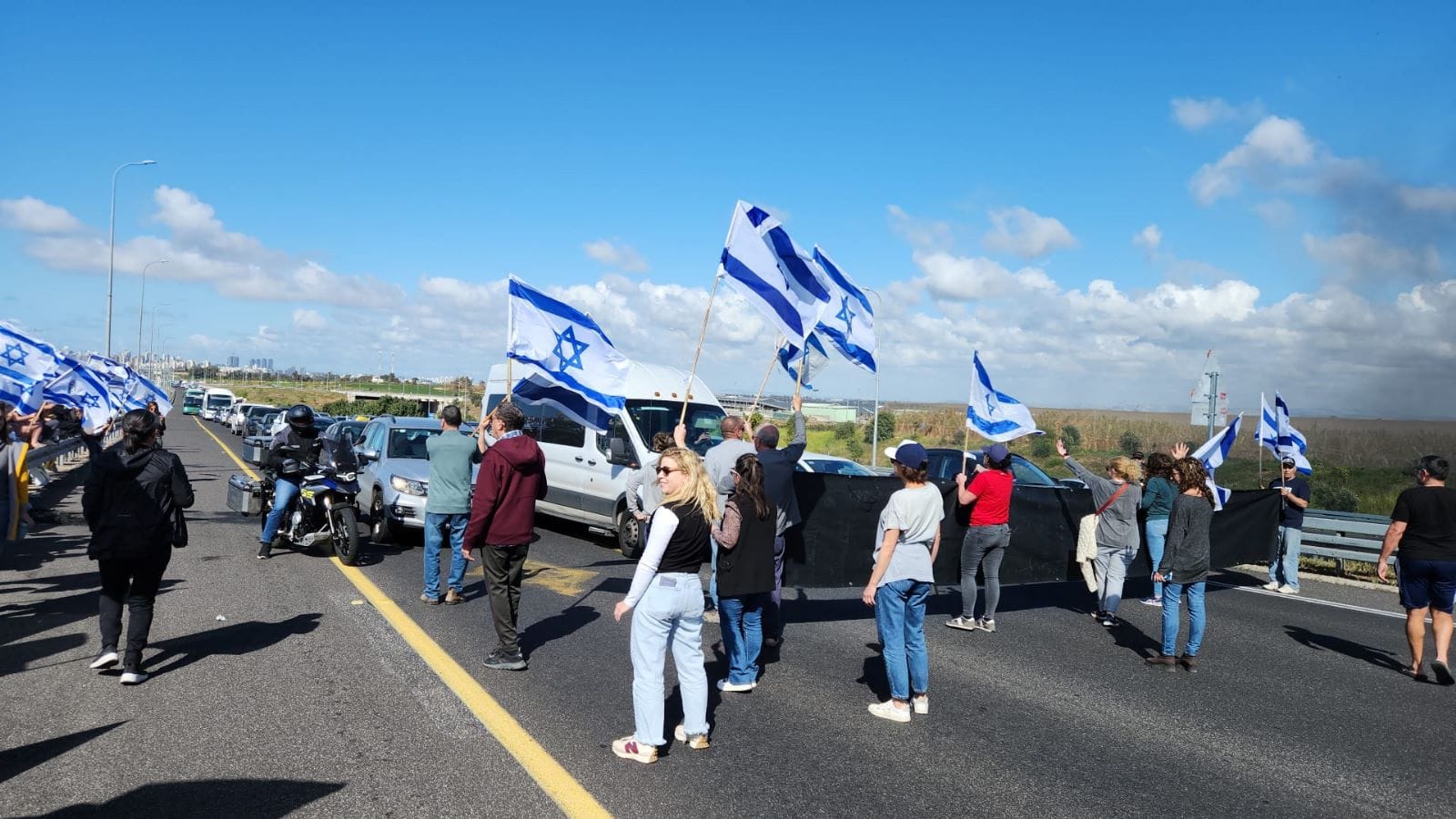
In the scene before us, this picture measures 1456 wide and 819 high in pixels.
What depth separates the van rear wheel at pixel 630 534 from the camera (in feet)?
39.2

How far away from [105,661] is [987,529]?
690 centimetres

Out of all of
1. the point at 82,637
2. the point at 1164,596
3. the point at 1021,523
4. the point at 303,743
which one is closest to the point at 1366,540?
the point at 1021,523

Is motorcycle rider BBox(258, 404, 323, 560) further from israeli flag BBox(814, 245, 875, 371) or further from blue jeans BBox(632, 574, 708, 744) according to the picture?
blue jeans BBox(632, 574, 708, 744)

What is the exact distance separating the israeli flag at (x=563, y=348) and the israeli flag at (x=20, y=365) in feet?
28.0

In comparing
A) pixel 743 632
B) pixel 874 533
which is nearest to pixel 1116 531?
pixel 874 533

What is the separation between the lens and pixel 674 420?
1315cm

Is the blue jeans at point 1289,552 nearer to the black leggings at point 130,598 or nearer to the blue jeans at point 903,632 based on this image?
the blue jeans at point 903,632

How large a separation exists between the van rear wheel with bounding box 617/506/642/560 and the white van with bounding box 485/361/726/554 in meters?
0.01

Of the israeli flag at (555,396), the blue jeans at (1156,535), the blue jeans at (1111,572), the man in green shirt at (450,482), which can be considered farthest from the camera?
the israeli flag at (555,396)

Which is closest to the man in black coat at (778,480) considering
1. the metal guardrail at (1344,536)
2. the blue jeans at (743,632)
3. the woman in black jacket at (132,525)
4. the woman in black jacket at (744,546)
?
the blue jeans at (743,632)

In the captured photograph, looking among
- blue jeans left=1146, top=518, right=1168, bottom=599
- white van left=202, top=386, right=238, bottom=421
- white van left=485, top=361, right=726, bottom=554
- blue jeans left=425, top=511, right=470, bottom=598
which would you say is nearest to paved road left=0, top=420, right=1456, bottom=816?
blue jeans left=425, top=511, right=470, bottom=598

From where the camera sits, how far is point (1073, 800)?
466cm

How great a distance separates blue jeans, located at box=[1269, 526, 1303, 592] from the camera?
39.6ft

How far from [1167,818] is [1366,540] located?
11.2 meters
